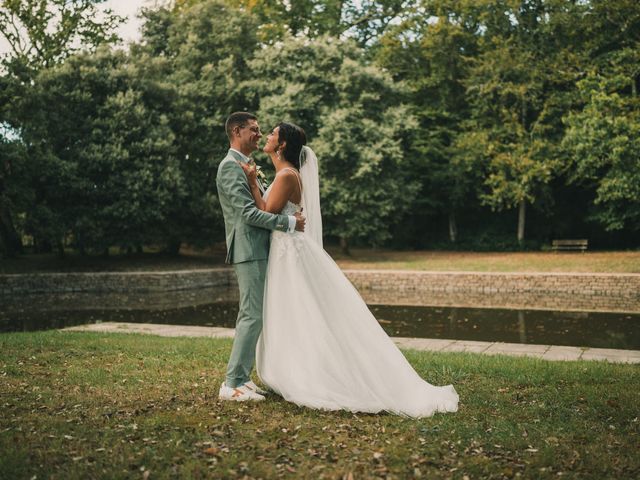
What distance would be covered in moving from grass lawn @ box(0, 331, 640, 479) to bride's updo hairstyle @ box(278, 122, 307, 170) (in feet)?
7.03

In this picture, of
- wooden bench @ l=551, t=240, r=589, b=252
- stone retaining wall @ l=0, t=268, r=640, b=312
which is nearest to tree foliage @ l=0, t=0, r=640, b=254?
wooden bench @ l=551, t=240, r=589, b=252

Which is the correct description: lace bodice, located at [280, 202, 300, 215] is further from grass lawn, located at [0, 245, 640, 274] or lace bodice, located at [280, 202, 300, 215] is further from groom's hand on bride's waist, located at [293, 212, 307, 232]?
grass lawn, located at [0, 245, 640, 274]

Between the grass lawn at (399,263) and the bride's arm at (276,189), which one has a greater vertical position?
the bride's arm at (276,189)

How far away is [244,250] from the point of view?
525 cm

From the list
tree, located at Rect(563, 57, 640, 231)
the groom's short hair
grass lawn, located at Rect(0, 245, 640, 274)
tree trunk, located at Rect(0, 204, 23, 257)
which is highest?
tree, located at Rect(563, 57, 640, 231)

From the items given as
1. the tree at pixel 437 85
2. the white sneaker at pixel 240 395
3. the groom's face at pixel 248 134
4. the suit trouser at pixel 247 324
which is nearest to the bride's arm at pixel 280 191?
the groom's face at pixel 248 134

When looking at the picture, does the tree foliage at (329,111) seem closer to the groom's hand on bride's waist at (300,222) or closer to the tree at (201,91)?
→ the tree at (201,91)

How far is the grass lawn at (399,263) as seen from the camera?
70.3ft

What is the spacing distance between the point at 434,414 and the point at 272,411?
4.24 feet

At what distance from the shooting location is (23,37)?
26844 mm

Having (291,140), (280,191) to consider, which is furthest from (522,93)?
(280,191)

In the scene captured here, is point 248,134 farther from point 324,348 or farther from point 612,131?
point 612,131

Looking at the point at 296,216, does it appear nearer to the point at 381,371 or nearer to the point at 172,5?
the point at 381,371

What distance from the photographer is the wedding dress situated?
4.91 meters
